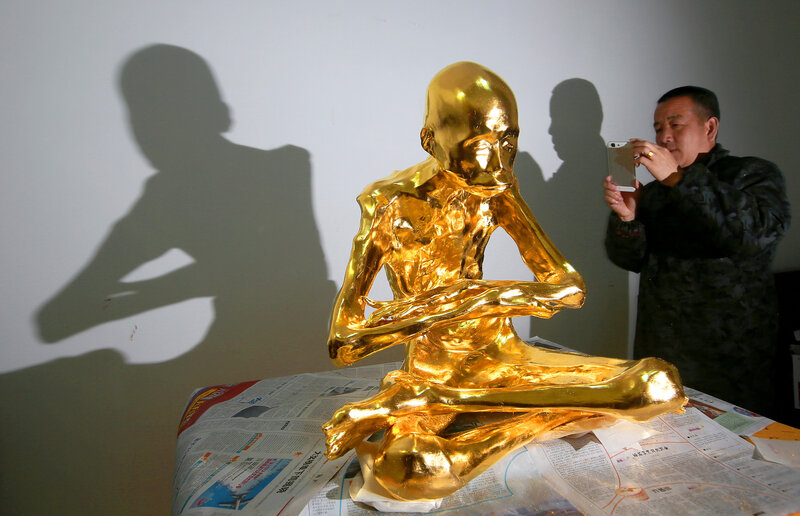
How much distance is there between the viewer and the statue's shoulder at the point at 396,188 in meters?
1.18

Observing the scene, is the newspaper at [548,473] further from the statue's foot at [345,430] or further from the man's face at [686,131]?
the man's face at [686,131]

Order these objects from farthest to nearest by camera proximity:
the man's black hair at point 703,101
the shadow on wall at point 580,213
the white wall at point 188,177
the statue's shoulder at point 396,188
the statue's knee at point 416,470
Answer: the shadow on wall at point 580,213 < the man's black hair at point 703,101 < the white wall at point 188,177 < the statue's shoulder at point 396,188 < the statue's knee at point 416,470

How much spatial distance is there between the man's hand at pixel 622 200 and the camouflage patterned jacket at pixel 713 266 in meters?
0.03

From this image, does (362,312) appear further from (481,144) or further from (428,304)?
(481,144)

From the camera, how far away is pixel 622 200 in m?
1.68

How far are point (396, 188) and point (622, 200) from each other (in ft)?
3.00

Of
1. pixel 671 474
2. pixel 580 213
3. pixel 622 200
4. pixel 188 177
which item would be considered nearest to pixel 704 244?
pixel 622 200

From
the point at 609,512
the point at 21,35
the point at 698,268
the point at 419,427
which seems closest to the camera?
the point at 609,512

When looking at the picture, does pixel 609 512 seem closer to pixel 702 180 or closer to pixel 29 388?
pixel 702 180

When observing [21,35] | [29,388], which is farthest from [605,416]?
[21,35]

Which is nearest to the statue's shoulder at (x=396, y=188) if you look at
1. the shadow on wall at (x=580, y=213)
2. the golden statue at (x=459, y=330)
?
the golden statue at (x=459, y=330)

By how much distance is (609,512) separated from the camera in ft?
2.88

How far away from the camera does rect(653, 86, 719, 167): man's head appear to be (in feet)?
5.26

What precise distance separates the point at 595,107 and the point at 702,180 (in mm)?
770
